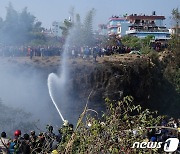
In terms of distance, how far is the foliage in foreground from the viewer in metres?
5.38

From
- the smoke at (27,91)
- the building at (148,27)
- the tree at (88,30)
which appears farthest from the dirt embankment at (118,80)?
the building at (148,27)

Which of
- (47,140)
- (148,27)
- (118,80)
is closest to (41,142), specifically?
(47,140)

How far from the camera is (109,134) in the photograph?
18.0 feet

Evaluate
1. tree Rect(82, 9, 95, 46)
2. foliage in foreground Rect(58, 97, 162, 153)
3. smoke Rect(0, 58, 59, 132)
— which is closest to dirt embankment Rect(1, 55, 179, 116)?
smoke Rect(0, 58, 59, 132)

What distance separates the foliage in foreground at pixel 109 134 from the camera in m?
5.38

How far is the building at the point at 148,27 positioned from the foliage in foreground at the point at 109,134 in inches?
2412

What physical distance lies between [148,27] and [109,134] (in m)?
72.5

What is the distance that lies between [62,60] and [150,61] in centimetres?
651

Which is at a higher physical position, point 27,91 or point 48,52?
point 48,52

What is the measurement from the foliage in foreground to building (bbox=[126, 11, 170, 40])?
61.3 m

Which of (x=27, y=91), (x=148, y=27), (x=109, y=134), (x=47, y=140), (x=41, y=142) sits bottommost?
(x=27, y=91)

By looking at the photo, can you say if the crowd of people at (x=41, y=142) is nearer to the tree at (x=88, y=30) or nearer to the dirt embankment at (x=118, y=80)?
the dirt embankment at (x=118, y=80)

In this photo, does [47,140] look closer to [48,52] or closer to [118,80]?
[118,80]

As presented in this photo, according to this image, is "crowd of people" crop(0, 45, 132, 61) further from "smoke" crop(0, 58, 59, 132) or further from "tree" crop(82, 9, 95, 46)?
"tree" crop(82, 9, 95, 46)
